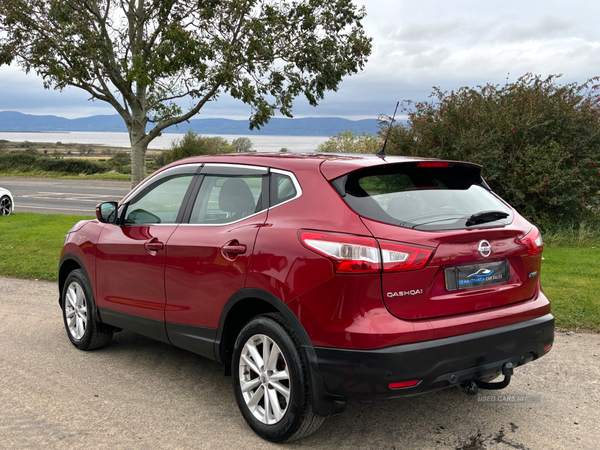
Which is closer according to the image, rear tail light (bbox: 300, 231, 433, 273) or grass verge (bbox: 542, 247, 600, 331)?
rear tail light (bbox: 300, 231, 433, 273)

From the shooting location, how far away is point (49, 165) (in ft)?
154

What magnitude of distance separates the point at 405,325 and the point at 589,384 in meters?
2.25

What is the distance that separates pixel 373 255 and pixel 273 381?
1.05 meters

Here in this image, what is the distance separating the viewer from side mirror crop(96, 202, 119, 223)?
505 centimetres

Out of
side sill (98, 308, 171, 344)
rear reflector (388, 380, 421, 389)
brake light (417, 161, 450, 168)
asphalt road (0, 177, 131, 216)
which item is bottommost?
asphalt road (0, 177, 131, 216)

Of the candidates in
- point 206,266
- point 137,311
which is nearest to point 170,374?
point 137,311

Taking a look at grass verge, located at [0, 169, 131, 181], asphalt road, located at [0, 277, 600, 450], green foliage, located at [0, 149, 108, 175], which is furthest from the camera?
green foliage, located at [0, 149, 108, 175]

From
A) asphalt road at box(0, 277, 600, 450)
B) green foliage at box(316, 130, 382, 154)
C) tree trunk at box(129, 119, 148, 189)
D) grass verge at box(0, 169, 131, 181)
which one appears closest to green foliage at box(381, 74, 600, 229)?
asphalt road at box(0, 277, 600, 450)

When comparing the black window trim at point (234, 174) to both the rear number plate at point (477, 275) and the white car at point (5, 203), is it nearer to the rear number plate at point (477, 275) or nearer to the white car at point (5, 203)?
the rear number plate at point (477, 275)

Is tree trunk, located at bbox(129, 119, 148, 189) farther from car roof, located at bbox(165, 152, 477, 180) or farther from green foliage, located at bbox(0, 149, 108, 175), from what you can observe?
green foliage, located at bbox(0, 149, 108, 175)

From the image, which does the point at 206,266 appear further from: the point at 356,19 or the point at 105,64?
the point at 356,19

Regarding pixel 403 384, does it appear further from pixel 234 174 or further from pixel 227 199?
pixel 234 174

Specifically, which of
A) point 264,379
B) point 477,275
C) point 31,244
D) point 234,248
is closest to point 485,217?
point 477,275

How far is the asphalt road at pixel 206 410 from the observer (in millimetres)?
3551
